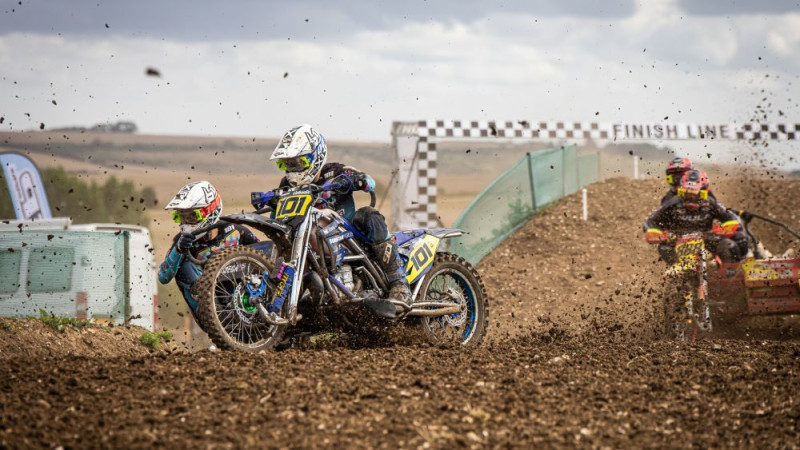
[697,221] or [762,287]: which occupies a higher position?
[697,221]

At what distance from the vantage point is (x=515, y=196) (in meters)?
17.9

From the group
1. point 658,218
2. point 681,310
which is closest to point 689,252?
point 681,310

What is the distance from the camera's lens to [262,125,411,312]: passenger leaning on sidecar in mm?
8469

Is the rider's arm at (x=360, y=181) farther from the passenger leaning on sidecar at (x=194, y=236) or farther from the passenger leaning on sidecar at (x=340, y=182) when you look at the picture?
the passenger leaning on sidecar at (x=194, y=236)

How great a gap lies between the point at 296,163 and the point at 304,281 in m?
1.00

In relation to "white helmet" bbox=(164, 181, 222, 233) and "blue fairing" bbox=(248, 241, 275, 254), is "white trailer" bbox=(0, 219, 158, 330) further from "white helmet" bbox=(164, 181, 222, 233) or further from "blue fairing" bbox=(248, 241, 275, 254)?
"blue fairing" bbox=(248, 241, 275, 254)

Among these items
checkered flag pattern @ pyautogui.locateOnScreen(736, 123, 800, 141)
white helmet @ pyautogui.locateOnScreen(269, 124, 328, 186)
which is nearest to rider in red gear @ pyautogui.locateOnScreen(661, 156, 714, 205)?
white helmet @ pyautogui.locateOnScreen(269, 124, 328, 186)

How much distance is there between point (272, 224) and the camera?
7922 mm

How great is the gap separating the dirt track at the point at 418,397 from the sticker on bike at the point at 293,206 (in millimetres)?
1111

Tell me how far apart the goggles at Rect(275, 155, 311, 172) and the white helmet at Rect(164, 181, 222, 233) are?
138 cm

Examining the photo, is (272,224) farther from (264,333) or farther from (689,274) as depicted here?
(689,274)

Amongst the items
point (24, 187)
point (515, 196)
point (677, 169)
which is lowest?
point (677, 169)

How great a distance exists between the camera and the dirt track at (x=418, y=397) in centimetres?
552

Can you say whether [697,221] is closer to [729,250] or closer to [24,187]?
[729,250]
